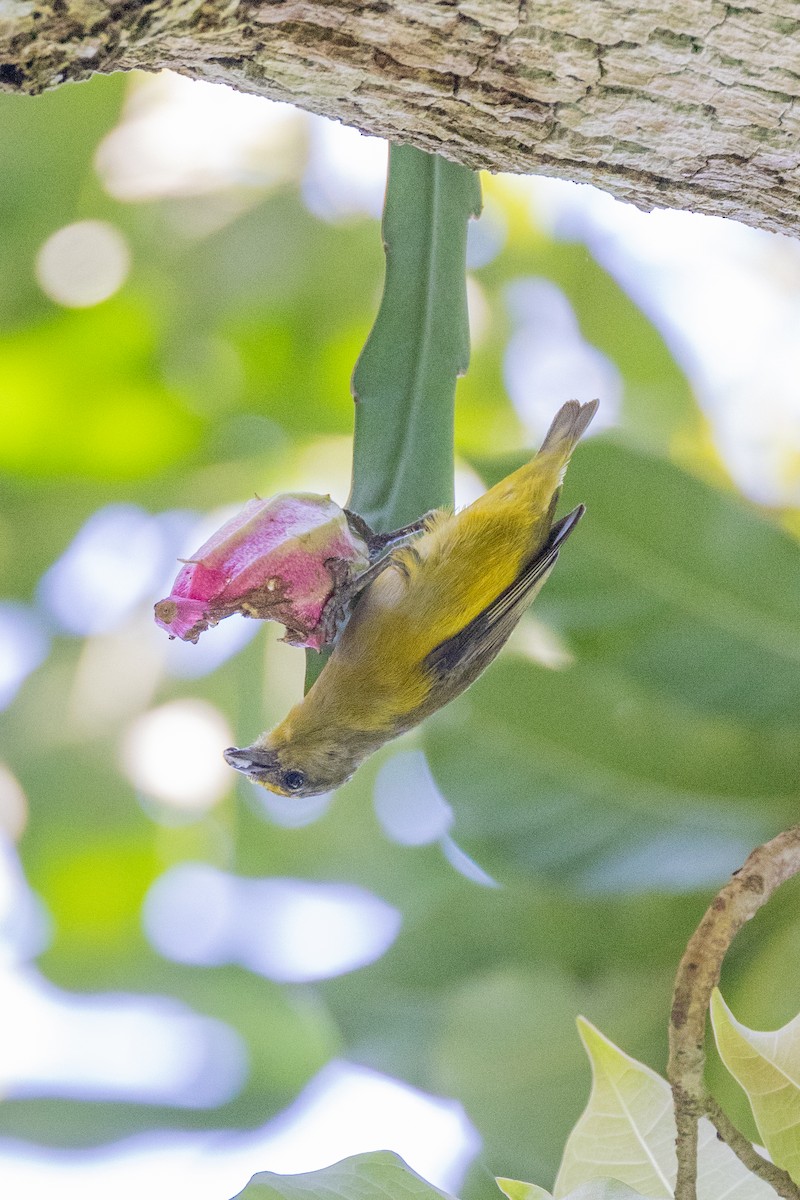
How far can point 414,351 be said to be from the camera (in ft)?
2.96

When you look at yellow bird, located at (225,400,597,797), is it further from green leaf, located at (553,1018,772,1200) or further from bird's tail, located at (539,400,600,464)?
green leaf, located at (553,1018,772,1200)

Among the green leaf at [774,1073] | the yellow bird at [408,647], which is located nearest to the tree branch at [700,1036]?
the green leaf at [774,1073]

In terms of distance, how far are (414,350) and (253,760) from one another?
35 cm

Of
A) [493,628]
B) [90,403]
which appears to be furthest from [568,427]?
[90,403]

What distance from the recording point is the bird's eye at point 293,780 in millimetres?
949

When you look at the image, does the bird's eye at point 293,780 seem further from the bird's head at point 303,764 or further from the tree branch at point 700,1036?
the tree branch at point 700,1036

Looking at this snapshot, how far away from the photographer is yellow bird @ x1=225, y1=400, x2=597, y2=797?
3.14 feet

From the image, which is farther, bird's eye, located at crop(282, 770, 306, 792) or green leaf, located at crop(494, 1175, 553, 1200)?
bird's eye, located at crop(282, 770, 306, 792)

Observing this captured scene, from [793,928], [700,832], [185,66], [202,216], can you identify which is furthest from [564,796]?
[202,216]

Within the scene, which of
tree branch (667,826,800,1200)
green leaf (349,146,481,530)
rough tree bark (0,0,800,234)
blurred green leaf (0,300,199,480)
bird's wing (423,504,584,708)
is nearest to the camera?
rough tree bark (0,0,800,234)

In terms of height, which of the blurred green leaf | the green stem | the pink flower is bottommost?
the pink flower

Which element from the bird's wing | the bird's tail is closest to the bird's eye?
the bird's wing

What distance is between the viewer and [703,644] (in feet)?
3.52

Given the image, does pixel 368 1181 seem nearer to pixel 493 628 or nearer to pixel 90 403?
pixel 493 628
